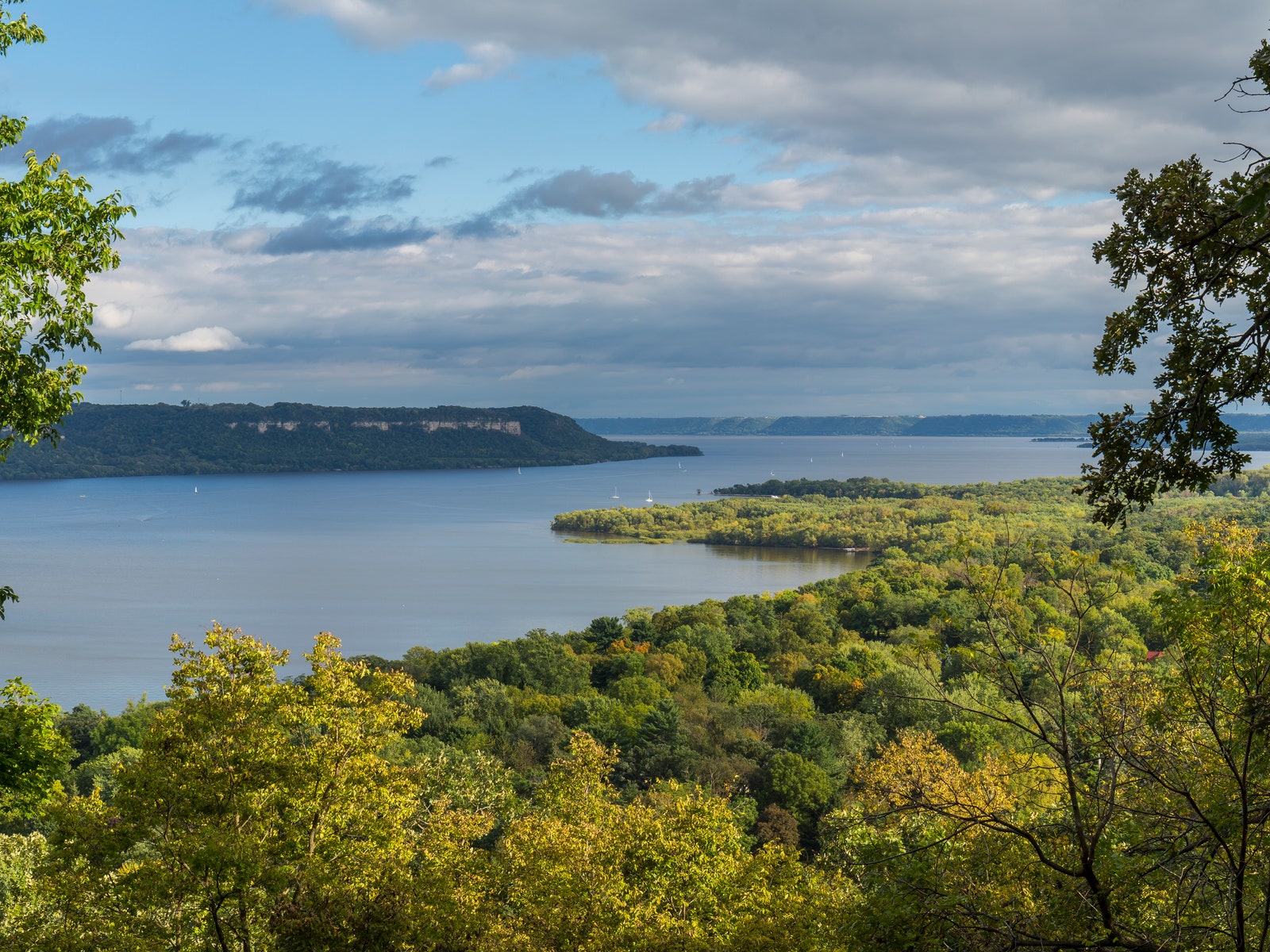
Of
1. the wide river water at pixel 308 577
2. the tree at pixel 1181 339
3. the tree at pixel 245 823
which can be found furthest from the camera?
the wide river water at pixel 308 577

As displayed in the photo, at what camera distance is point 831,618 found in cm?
5941

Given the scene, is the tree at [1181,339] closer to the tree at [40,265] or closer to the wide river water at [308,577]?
the tree at [40,265]

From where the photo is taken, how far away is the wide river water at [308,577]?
63.9m

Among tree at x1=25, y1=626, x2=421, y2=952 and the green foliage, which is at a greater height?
the green foliage

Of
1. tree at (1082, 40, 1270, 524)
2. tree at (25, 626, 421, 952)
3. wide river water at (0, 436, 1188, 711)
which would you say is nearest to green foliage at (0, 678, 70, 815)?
tree at (25, 626, 421, 952)

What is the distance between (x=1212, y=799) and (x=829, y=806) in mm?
24219

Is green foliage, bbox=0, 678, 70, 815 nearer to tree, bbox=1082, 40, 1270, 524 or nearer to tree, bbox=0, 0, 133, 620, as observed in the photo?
tree, bbox=0, 0, 133, 620

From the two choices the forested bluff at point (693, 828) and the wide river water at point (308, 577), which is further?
the wide river water at point (308, 577)

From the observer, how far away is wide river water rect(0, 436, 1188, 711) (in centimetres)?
6391

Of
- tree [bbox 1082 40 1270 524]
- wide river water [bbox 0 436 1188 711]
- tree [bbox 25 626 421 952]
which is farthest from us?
wide river water [bbox 0 436 1188 711]

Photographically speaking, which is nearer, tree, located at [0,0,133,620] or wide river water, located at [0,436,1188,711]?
tree, located at [0,0,133,620]

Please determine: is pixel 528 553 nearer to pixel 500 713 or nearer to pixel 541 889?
pixel 500 713

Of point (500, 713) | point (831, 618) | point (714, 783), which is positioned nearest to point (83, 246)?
point (714, 783)

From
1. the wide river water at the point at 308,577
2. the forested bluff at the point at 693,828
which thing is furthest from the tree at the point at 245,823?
the wide river water at the point at 308,577
